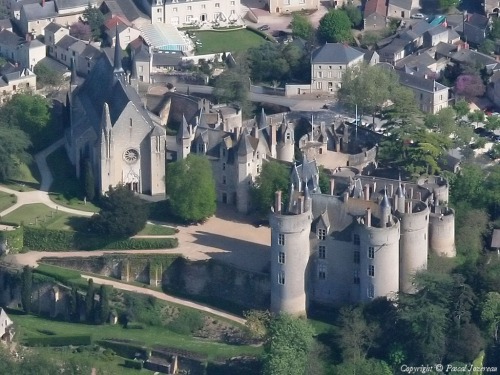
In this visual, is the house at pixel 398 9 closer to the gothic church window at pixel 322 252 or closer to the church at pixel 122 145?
the church at pixel 122 145

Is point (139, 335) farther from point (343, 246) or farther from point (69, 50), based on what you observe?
point (69, 50)

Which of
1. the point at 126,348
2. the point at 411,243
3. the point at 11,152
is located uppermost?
the point at 11,152

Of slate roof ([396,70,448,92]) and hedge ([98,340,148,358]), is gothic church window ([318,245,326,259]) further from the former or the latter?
slate roof ([396,70,448,92])

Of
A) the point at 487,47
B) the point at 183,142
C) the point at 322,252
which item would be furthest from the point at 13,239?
the point at 487,47

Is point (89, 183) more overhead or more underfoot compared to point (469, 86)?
more underfoot

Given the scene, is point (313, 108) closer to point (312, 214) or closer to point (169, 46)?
point (169, 46)

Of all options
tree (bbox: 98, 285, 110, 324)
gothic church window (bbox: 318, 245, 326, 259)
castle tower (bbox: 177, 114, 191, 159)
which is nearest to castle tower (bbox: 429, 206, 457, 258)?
gothic church window (bbox: 318, 245, 326, 259)
